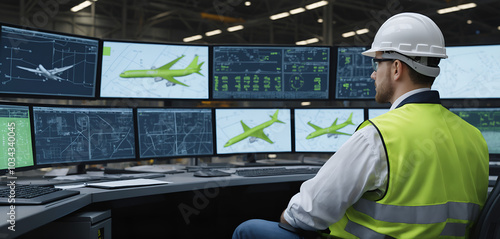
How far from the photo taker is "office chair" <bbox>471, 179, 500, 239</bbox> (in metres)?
1.06

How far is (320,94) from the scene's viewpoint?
2.65 meters

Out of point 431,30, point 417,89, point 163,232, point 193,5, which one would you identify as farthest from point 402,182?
point 193,5

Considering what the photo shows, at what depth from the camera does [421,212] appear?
102cm

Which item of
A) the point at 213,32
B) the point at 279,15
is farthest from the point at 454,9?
the point at 213,32

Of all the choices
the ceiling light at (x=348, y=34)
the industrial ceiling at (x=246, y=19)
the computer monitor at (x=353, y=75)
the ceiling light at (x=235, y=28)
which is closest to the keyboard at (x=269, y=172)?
the computer monitor at (x=353, y=75)

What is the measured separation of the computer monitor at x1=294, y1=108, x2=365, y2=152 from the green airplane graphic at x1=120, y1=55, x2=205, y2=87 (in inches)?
26.9

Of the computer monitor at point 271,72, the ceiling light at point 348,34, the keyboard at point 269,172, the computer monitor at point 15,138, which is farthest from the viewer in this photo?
the ceiling light at point 348,34

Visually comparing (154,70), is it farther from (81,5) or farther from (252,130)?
(81,5)

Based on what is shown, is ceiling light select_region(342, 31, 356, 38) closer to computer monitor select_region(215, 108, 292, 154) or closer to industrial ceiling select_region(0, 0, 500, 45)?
industrial ceiling select_region(0, 0, 500, 45)

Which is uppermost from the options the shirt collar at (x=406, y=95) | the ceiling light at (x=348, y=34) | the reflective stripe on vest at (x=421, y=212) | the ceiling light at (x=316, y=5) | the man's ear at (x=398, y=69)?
the ceiling light at (x=316, y=5)

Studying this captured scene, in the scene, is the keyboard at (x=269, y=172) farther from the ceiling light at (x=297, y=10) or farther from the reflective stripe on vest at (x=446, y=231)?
the ceiling light at (x=297, y=10)

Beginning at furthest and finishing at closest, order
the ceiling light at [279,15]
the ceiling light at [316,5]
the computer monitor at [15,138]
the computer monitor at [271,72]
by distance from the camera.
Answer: the ceiling light at [279,15], the ceiling light at [316,5], the computer monitor at [271,72], the computer monitor at [15,138]

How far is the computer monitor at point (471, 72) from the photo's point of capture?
2.45 metres

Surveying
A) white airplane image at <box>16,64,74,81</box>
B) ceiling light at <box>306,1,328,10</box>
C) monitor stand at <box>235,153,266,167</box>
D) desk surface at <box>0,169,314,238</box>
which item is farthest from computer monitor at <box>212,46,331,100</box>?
ceiling light at <box>306,1,328,10</box>
